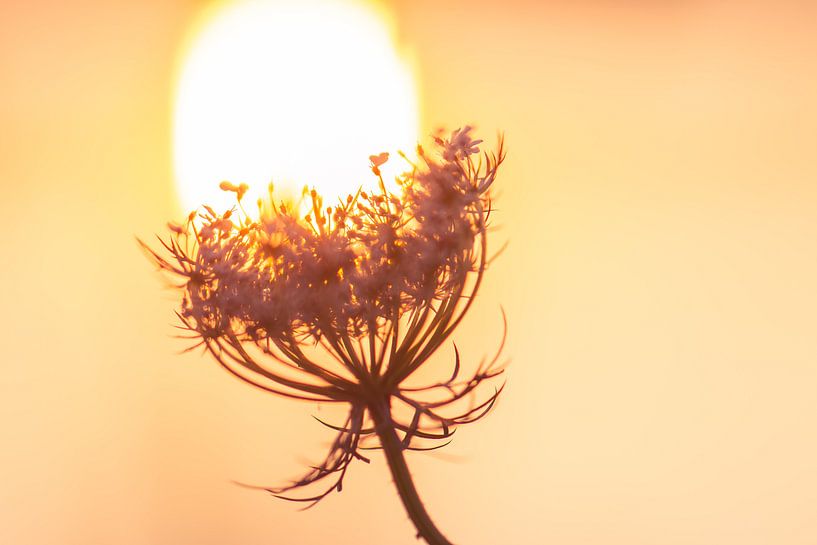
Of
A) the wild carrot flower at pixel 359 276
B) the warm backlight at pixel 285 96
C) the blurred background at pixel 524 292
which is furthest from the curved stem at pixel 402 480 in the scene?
the blurred background at pixel 524 292

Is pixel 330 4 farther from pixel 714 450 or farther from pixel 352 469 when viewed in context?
pixel 714 450

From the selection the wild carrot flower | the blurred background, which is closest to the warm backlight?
the blurred background

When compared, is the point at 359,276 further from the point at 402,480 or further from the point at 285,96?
the point at 285,96

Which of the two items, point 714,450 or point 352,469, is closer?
point 714,450

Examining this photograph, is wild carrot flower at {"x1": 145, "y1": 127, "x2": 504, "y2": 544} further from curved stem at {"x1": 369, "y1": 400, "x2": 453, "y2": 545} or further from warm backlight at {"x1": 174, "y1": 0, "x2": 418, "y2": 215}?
warm backlight at {"x1": 174, "y1": 0, "x2": 418, "y2": 215}

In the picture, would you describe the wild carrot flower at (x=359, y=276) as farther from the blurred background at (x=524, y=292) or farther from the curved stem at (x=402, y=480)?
the blurred background at (x=524, y=292)

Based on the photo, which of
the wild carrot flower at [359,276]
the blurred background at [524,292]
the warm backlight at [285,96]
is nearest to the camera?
the wild carrot flower at [359,276]

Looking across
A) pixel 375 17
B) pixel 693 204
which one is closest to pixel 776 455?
pixel 693 204

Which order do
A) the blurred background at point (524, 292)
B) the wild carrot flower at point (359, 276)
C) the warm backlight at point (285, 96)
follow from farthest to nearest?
the blurred background at point (524, 292)
the warm backlight at point (285, 96)
the wild carrot flower at point (359, 276)
